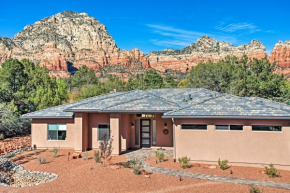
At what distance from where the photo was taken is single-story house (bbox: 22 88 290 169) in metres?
11.5

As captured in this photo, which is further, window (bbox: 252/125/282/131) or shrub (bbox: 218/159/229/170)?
window (bbox: 252/125/282/131)

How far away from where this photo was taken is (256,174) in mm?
10398

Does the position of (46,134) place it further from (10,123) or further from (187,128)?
(187,128)

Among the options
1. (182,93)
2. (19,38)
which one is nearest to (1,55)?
(19,38)

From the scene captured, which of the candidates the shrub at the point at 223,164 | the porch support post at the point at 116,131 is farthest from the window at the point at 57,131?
the shrub at the point at 223,164

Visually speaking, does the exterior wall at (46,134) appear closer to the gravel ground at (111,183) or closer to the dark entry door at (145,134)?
the gravel ground at (111,183)

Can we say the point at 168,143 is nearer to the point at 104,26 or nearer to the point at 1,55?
the point at 1,55

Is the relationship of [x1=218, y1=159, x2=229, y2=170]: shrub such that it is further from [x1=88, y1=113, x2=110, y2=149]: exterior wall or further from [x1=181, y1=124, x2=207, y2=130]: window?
[x1=88, y1=113, x2=110, y2=149]: exterior wall

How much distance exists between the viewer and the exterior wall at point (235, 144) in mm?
11344

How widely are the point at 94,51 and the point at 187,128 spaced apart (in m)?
125

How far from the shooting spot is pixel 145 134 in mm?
15945

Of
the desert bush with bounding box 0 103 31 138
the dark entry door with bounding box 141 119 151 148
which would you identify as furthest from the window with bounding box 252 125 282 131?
the desert bush with bounding box 0 103 31 138

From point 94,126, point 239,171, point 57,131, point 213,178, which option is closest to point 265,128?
point 239,171

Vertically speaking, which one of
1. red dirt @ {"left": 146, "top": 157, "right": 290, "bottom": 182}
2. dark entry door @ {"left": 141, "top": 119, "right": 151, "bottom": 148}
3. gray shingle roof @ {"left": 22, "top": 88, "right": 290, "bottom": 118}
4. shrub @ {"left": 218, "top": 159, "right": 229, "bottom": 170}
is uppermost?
gray shingle roof @ {"left": 22, "top": 88, "right": 290, "bottom": 118}
